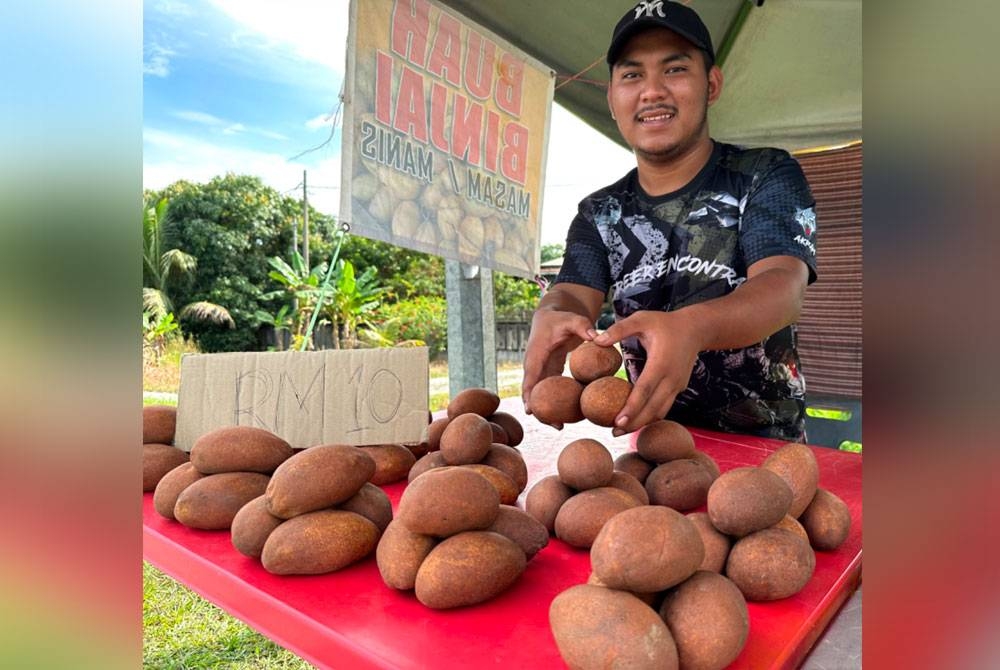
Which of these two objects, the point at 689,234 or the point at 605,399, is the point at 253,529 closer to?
the point at 605,399

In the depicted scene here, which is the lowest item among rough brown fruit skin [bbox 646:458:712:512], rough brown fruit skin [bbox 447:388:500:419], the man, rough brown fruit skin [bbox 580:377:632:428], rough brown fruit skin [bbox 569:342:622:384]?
rough brown fruit skin [bbox 646:458:712:512]

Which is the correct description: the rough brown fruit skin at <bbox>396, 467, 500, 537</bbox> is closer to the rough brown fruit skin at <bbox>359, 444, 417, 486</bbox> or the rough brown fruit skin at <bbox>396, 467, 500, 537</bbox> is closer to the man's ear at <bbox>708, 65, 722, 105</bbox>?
the rough brown fruit skin at <bbox>359, 444, 417, 486</bbox>

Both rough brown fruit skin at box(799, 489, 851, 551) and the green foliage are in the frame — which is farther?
the green foliage

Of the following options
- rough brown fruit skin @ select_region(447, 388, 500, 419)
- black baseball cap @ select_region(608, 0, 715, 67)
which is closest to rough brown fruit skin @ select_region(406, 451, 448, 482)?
rough brown fruit skin @ select_region(447, 388, 500, 419)

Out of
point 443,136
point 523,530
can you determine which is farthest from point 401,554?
point 443,136

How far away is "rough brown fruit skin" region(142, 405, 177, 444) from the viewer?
1.51 meters

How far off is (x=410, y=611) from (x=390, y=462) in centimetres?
59

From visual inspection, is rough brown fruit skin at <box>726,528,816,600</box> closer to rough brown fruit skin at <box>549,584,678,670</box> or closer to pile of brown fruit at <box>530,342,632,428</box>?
rough brown fruit skin at <box>549,584,678,670</box>

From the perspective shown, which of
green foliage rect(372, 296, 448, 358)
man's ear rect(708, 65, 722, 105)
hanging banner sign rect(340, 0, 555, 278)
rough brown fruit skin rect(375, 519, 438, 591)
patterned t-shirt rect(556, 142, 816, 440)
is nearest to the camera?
rough brown fruit skin rect(375, 519, 438, 591)

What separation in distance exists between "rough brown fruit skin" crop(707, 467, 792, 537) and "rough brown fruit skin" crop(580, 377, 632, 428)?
328mm

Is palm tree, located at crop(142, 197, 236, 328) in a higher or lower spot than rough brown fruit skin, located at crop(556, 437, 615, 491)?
higher

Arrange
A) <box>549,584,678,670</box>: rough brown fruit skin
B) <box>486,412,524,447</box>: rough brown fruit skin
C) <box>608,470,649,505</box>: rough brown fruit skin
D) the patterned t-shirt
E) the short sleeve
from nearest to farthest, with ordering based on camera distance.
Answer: <box>549,584,678,670</box>: rough brown fruit skin → <box>608,470,649,505</box>: rough brown fruit skin → <box>486,412,524,447</box>: rough brown fruit skin → the short sleeve → the patterned t-shirt

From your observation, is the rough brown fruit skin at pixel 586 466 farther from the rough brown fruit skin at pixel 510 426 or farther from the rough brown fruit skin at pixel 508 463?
the rough brown fruit skin at pixel 510 426
